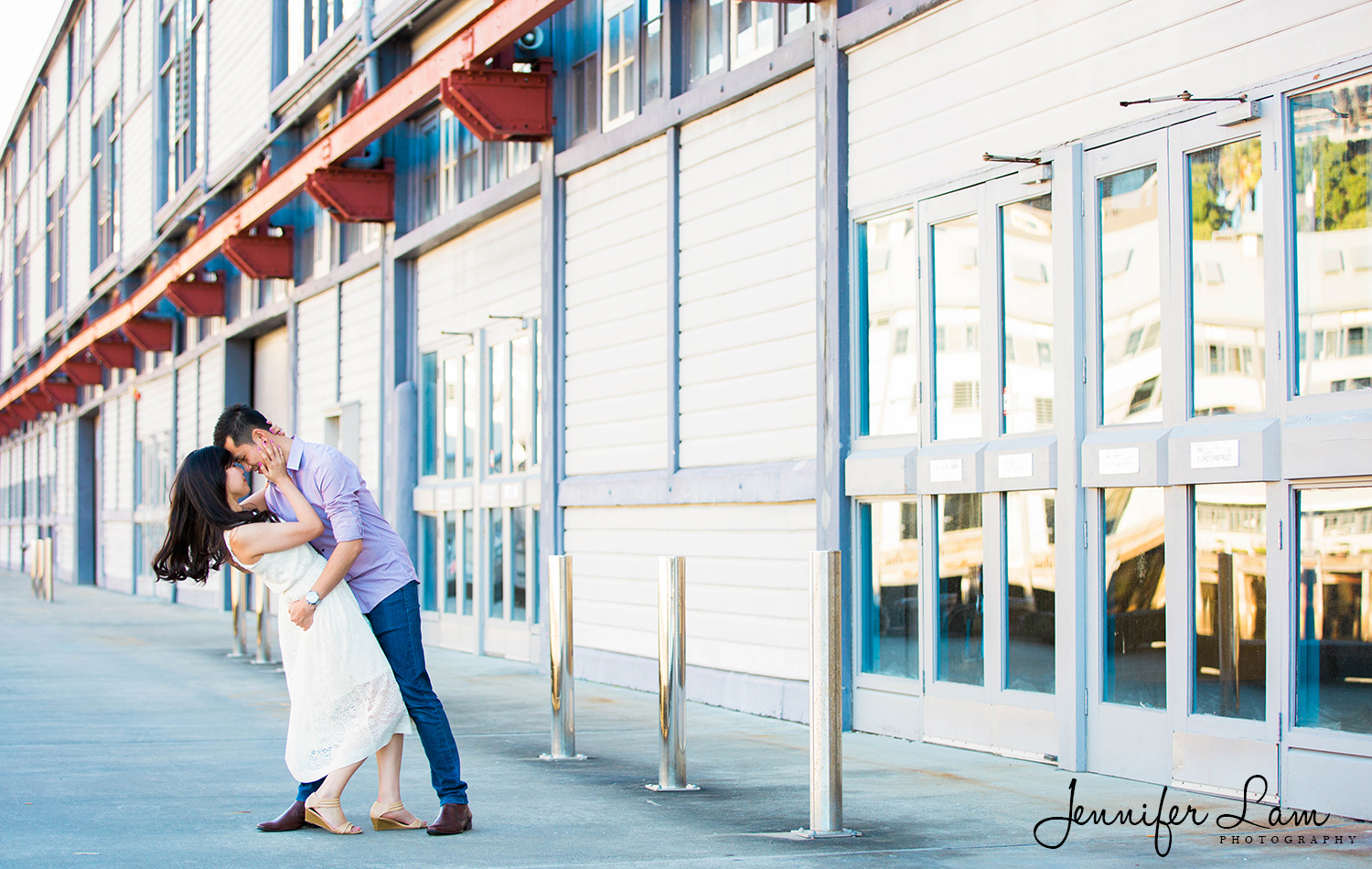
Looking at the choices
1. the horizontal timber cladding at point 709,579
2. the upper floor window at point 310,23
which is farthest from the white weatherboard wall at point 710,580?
the upper floor window at point 310,23

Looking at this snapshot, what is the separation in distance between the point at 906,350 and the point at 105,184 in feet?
109

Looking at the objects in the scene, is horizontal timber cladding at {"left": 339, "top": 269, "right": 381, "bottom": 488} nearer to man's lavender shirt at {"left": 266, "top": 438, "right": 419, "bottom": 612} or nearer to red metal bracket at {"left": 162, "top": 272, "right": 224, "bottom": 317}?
red metal bracket at {"left": 162, "top": 272, "right": 224, "bottom": 317}

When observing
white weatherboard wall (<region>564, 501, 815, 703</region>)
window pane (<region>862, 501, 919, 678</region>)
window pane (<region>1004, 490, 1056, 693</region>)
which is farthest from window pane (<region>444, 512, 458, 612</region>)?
window pane (<region>1004, 490, 1056, 693</region>)

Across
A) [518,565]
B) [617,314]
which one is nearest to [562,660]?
[617,314]

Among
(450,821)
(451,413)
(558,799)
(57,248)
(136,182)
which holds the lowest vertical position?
(558,799)

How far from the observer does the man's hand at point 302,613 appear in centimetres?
590

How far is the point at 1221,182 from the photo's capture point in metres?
7.02

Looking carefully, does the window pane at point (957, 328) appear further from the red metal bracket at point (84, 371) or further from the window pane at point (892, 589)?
the red metal bracket at point (84, 371)

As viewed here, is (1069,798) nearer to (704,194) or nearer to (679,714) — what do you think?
(679,714)

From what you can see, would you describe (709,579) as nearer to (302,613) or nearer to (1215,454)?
(1215,454)

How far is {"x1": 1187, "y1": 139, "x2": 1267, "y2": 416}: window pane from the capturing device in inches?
268

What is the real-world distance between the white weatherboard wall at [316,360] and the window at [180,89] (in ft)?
26.4

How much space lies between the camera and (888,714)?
363 inches

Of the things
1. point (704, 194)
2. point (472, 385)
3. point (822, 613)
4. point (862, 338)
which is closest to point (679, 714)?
→ point (822, 613)
